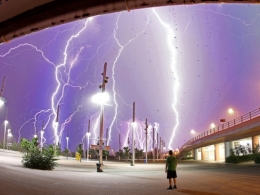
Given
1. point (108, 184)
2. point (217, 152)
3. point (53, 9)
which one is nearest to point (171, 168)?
point (108, 184)

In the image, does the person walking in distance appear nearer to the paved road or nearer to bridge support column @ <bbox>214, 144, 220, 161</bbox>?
the paved road

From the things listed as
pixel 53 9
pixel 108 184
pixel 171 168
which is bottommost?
pixel 108 184

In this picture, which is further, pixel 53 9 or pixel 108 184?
pixel 108 184

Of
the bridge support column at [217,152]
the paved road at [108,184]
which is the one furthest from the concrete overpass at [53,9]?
the bridge support column at [217,152]

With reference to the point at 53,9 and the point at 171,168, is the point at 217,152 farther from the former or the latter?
the point at 53,9

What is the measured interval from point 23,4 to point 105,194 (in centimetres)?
635

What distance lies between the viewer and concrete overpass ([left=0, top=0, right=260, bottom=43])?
190 inches

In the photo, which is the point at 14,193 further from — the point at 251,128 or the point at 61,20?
the point at 251,128

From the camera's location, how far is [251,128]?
Answer: 35281 millimetres

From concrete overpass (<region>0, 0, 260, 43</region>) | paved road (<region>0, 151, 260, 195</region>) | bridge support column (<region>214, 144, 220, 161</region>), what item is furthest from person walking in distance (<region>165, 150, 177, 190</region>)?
→ bridge support column (<region>214, 144, 220, 161</region>)

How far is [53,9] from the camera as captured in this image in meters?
5.12

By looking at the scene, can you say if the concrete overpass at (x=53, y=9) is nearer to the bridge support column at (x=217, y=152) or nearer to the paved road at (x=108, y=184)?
the paved road at (x=108, y=184)

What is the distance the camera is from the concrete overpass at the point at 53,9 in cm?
481

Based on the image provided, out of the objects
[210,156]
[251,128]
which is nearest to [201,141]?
[210,156]
